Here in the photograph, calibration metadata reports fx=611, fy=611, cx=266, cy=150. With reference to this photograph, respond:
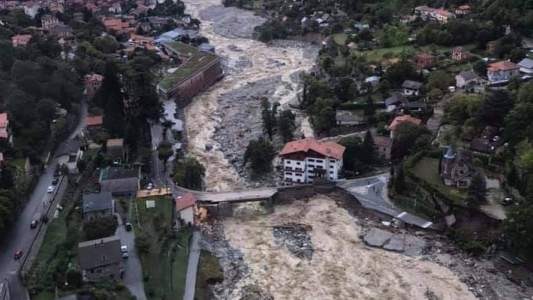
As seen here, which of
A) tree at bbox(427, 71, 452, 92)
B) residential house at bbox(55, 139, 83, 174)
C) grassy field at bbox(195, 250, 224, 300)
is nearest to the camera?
grassy field at bbox(195, 250, 224, 300)

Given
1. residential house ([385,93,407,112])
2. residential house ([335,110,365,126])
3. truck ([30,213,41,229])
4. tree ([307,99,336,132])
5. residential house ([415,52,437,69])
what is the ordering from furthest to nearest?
1. residential house ([415,52,437,69])
2. residential house ([385,93,407,112])
3. residential house ([335,110,365,126])
4. tree ([307,99,336,132])
5. truck ([30,213,41,229])

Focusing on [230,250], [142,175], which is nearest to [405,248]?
[230,250]

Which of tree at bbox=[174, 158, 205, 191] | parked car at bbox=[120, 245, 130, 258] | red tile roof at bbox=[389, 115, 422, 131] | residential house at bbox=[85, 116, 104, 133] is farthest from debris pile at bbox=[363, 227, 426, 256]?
residential house at bbox=[85, 116, 104, 133]

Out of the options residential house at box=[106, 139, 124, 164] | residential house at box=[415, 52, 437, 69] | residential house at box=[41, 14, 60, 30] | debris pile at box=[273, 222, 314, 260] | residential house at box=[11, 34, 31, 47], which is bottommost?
debris pile at box=[273, 222, 314, 260]

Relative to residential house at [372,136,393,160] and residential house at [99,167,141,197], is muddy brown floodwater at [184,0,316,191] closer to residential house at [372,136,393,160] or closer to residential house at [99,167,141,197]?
residential house at [99,167,141,197]

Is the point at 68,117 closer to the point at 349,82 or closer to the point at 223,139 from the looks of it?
the point at 223,139

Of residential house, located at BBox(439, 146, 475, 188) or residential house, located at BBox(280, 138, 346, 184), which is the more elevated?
residential house, located at BBox(439, 146, 475, 188)

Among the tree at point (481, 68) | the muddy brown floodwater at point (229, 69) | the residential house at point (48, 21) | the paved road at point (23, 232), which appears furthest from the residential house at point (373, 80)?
the residential house at point (48, 21)

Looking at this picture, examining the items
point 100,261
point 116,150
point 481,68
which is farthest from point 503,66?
point 100,261

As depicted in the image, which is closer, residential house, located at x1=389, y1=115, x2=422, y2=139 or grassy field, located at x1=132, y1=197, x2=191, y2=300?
grassy field, located at x1=132, y1=197, x2=191, y2=300
